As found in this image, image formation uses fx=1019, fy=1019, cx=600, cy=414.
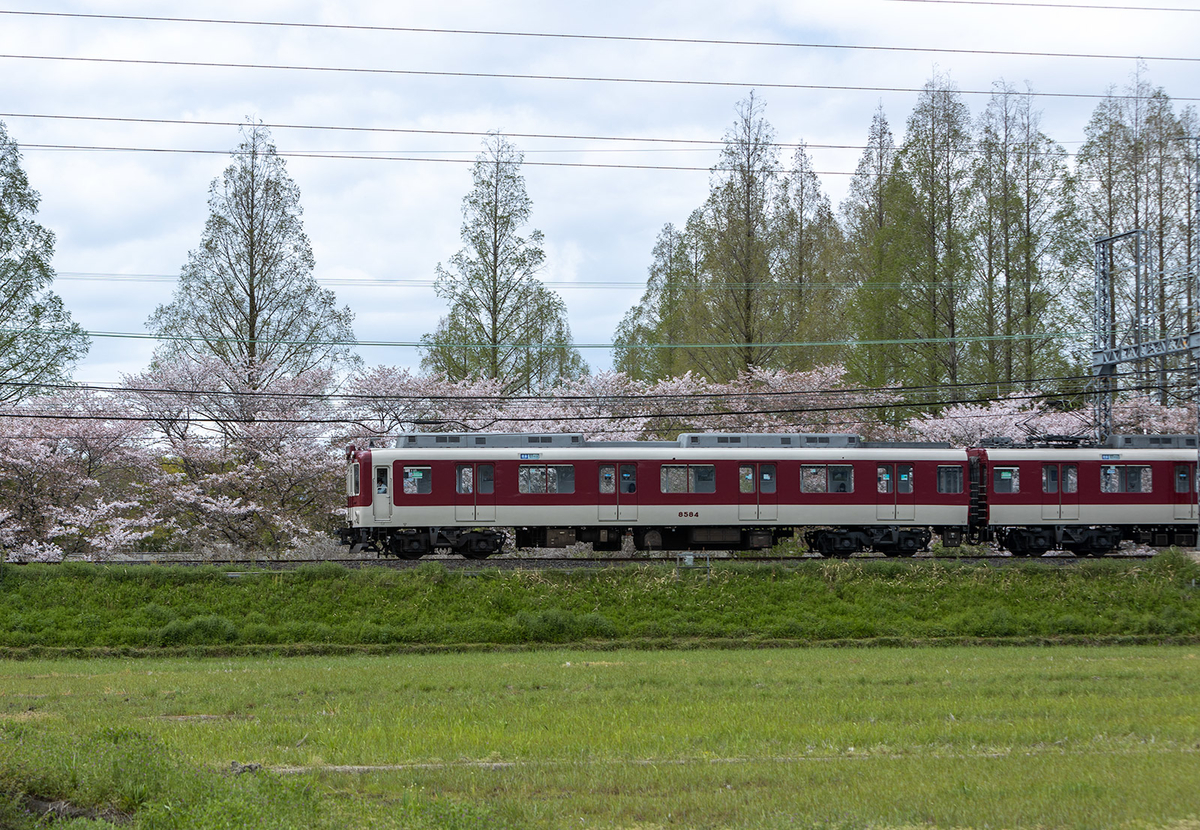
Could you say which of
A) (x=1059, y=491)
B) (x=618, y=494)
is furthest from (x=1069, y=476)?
(x=618, y=494)

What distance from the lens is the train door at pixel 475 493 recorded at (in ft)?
84.0

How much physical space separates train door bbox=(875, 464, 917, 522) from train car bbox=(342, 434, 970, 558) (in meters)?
0.03

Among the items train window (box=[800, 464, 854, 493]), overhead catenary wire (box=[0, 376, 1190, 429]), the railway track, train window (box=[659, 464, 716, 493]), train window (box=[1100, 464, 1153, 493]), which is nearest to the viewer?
the railway track

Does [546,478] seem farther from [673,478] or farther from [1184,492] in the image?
[1184,492]

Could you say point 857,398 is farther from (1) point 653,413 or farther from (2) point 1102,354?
(2) point 1102,354

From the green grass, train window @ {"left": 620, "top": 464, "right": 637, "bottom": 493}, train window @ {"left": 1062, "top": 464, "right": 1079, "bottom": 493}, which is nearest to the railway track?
the green grass

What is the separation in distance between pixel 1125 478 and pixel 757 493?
33.2 ft

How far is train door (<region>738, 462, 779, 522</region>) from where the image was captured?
26.1 m

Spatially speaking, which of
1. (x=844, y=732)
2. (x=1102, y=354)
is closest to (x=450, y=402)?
(x=1102, y=354)

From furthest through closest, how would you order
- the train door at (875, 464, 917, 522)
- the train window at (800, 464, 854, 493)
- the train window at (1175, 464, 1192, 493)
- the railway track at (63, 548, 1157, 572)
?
the train window at (1175, 464, 1192, 493) < the train door at (875, 464, 917, 522) < the train window at (800, 464, 854, 493) < the railway track at (63, 548, 1157, 572)

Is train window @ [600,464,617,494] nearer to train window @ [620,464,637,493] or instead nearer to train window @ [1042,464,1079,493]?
train window @ [620,464,637,493]

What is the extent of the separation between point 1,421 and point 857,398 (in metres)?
28.4

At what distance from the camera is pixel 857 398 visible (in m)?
38.2

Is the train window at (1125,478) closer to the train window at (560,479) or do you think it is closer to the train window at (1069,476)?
the train window at (1069,476)
